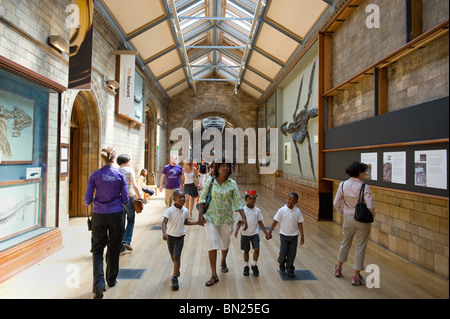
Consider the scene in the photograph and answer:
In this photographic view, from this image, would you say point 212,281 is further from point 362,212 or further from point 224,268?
point 362,212

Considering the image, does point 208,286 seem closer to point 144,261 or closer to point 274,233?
point 144,261

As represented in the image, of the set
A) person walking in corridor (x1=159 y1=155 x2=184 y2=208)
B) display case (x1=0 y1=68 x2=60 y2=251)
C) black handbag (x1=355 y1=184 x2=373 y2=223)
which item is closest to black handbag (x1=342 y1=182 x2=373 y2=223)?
black handbag (x1=355 y1=184 x2=373 y2=223)

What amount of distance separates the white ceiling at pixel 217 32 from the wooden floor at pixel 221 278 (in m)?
5.67

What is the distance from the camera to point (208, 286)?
3.38 metres

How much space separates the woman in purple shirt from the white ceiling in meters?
5.84

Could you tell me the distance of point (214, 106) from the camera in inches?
723

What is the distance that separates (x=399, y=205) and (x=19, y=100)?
560 cm

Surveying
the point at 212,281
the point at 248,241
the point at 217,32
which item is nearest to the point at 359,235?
the point at 248,241

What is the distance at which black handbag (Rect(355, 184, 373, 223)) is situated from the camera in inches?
129

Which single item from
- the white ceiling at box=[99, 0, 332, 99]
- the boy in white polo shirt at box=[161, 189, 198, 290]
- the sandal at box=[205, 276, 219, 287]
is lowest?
the sandal at box=[205, 276, 219, 287]

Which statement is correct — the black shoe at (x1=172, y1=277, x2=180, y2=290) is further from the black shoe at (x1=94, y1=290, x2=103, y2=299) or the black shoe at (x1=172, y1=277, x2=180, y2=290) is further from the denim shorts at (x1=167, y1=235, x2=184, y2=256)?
the black shoe at (x1=94, y1=290, x2=103, y2=299)

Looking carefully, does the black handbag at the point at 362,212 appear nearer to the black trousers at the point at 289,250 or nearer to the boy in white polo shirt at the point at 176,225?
the black trousers at the point at 289,250

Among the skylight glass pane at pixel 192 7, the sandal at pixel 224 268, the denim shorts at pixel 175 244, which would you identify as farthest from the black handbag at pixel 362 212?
the skylight glass pane at pixel 192 7

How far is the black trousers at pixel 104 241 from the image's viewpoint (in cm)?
306
